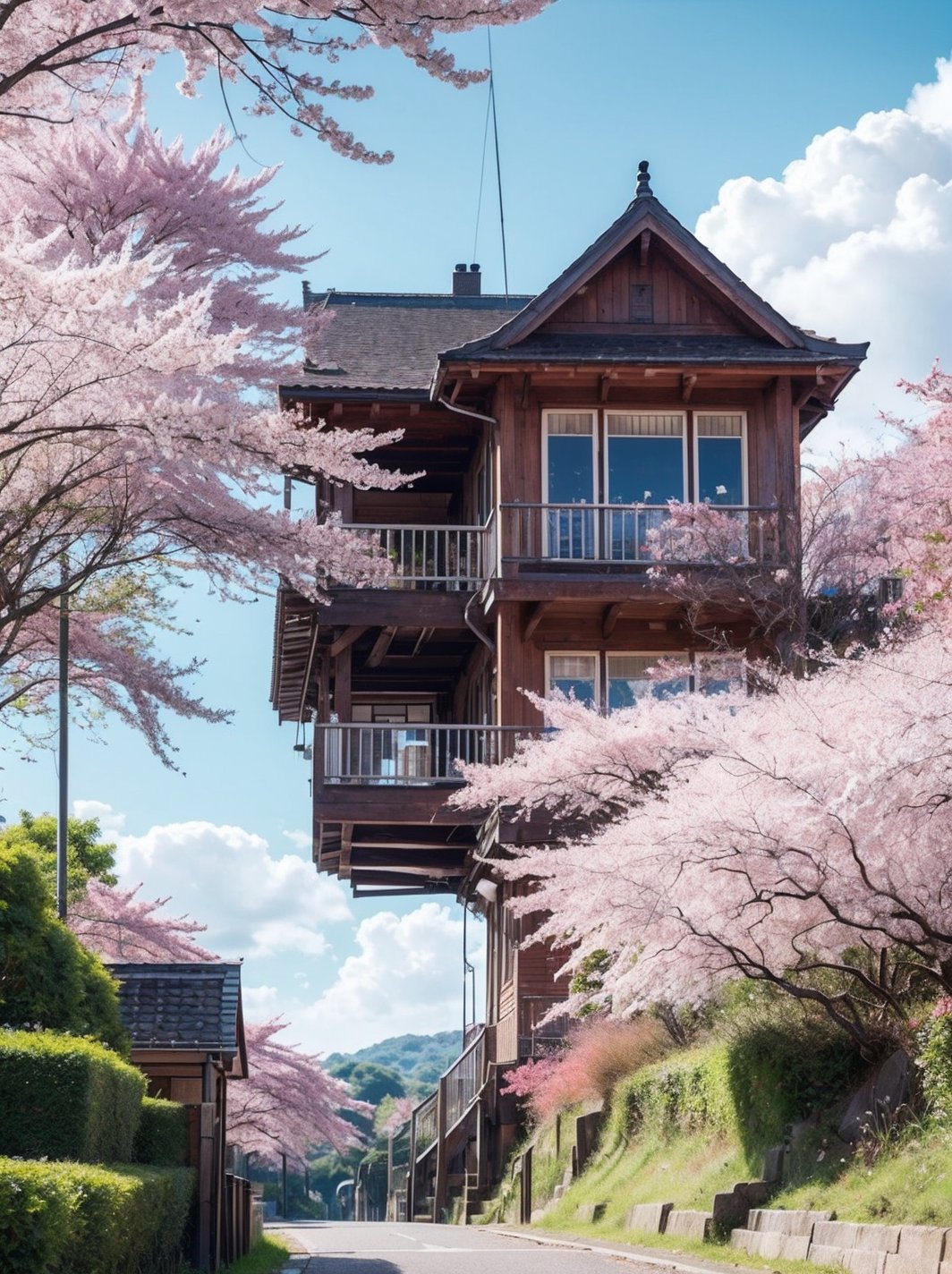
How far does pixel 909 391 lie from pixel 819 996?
14.8 meters

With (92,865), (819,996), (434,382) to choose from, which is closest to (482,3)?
(819,996)

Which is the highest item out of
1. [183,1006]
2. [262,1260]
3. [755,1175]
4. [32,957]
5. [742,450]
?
[742,450]

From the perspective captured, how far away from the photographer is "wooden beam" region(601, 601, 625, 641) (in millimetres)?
29312

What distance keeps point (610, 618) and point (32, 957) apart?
18121mm

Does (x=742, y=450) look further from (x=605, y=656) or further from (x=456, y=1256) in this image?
(x=456, y=1256)

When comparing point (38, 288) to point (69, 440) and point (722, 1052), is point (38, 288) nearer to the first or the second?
point (69, 440)

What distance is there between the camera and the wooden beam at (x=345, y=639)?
30.1 metres

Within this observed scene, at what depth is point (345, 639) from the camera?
30.2 meters

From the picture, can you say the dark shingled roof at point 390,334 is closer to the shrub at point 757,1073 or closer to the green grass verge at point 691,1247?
the shrub at point 757,1073

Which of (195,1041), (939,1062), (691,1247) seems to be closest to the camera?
(939,1062)

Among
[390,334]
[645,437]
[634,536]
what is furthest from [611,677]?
[390,334]

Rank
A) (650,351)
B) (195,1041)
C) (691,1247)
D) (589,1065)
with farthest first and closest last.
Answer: (650,351), (589,1065), (195,1041), (691,1247)

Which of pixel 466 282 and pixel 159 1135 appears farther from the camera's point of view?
pixel 466 282

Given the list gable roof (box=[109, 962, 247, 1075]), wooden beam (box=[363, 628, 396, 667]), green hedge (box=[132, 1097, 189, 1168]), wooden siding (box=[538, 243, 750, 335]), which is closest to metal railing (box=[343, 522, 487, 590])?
wooden beam (box=[363, 628, 396, 667])
